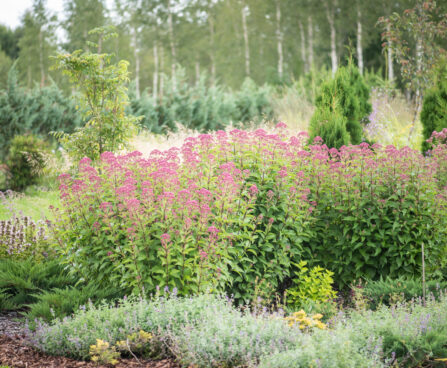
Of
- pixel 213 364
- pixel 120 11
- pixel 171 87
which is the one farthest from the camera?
pixel 120 11

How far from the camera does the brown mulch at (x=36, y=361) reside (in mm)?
2863

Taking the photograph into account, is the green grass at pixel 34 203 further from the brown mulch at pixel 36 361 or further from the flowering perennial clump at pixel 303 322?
the flowering perennial clump at pixel 303 322

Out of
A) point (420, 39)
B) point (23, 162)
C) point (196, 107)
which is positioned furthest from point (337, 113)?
point (196, 107)

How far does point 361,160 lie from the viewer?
4707 millimetres

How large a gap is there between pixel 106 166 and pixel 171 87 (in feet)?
37.7

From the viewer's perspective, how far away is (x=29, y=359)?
3.10 metres

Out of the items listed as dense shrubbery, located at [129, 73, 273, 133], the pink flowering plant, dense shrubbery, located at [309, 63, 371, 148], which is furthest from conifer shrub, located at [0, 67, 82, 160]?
the pink flowering plant

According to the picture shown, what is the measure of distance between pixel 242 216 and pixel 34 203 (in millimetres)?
5810

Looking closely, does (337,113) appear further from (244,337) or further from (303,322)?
(244,337)

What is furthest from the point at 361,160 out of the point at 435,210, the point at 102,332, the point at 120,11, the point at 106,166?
the point at 120,11

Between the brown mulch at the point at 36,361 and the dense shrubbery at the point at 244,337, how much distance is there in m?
0.07

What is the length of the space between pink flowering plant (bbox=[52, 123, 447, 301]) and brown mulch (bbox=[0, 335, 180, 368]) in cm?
77

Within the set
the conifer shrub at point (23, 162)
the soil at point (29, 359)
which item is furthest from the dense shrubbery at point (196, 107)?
the soil at point (29, 359)

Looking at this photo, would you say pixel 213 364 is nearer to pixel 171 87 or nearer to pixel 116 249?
pixel 116 249
